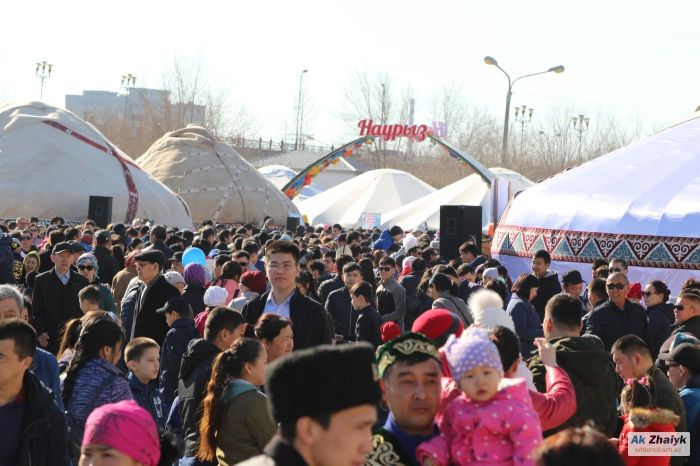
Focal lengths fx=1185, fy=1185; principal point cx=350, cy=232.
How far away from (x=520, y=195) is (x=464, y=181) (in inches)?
495

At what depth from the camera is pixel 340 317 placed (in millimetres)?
10508

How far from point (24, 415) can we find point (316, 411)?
208cm

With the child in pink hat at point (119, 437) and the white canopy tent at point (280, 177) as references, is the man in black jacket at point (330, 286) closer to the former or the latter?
the child in pink hat at point (119, 437)

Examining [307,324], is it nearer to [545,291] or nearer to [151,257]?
[151,257]

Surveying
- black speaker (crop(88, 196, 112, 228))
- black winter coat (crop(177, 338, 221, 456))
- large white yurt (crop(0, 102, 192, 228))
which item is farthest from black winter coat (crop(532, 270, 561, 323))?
large white yurt (crop(0, 102, 192, 228))

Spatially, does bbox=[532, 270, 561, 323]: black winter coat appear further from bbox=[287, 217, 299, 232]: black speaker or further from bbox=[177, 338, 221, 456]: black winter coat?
bbox=[287, 217, 299, 232]: black speaker

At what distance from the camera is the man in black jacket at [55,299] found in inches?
376

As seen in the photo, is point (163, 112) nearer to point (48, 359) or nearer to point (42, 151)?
point (42, 151)

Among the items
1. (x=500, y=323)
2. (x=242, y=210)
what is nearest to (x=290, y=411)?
(x=500, y=323)

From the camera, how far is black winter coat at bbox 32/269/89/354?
9.54 meters

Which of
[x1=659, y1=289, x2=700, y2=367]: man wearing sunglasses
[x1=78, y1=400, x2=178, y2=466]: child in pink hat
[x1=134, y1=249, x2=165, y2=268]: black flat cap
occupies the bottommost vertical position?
[x1=78, y1=400, x2=178, y2=466]: child in pink hat

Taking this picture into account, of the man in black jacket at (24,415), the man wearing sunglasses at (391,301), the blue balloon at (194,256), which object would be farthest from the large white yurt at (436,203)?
the man in black jacket at (24,415)

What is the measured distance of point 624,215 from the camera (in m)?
17.7

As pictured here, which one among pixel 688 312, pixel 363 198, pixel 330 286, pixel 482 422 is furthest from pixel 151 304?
pixel 363 198
